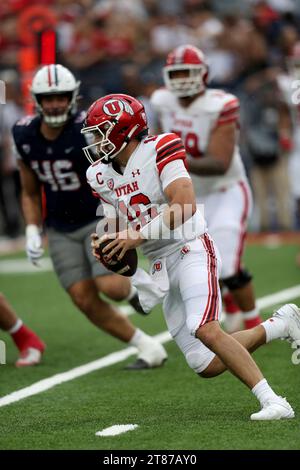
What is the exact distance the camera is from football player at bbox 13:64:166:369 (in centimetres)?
588

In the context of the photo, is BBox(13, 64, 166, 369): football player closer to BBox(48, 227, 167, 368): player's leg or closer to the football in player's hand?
BBox(48, 227, 167, 368): player's leg

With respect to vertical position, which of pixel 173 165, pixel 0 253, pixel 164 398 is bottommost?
pixel 0 253

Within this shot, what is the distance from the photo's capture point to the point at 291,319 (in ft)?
15.6

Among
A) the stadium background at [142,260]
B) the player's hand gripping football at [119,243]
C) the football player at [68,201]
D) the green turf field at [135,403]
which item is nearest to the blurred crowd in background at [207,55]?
the stadium background at [142,260]

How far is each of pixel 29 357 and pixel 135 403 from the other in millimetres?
1331

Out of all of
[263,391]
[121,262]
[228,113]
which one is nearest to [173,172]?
[121,262]

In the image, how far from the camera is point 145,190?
4.65 m

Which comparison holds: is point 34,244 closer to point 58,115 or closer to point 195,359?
point 58,115

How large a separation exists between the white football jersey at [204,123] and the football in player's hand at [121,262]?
1997mm

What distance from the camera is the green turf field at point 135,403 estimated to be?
4.14 metres
